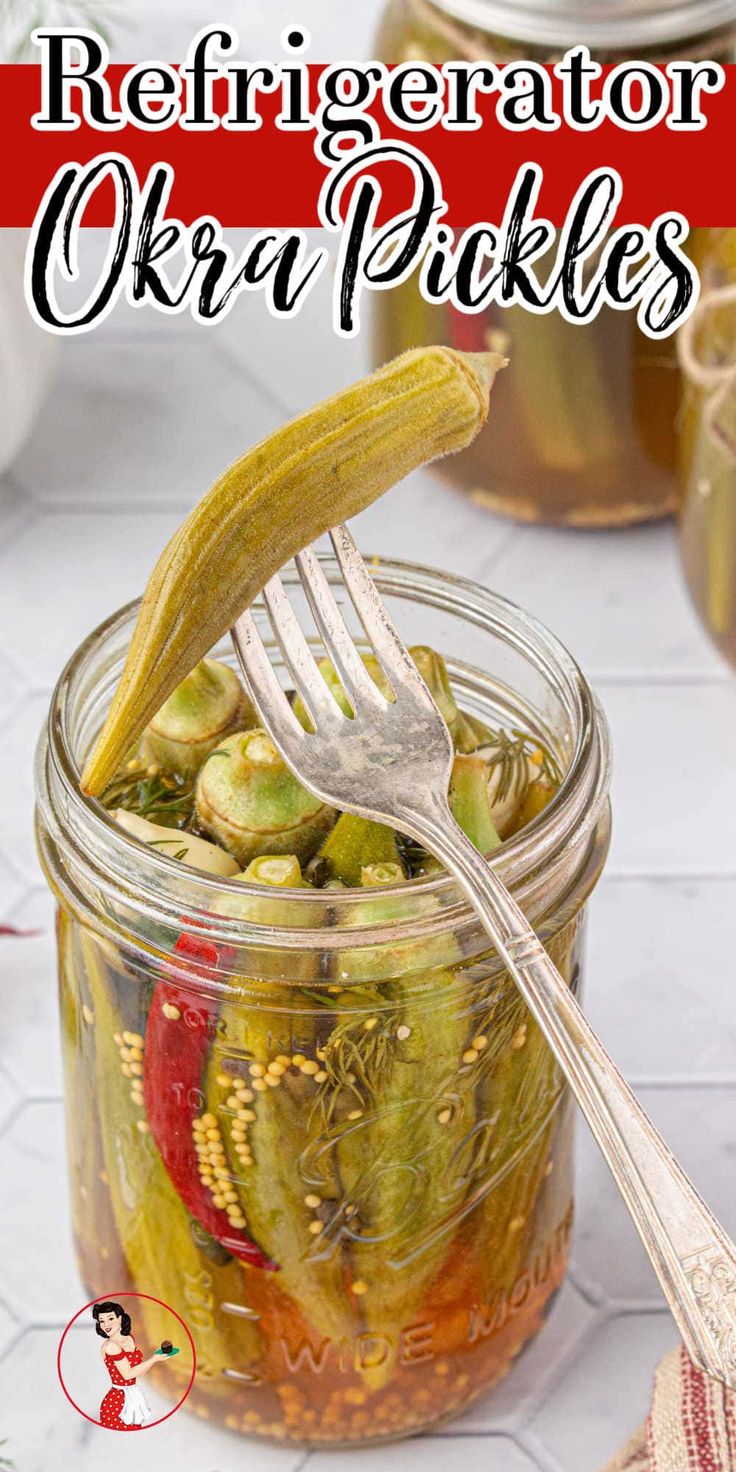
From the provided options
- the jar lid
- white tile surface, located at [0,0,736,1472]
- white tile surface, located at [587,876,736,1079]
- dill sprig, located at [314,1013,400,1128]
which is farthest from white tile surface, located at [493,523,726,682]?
dill sprig, located at [314,1013,400,1128]

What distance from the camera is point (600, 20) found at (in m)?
0.91

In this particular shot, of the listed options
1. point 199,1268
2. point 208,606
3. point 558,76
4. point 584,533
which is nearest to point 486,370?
point 208,606

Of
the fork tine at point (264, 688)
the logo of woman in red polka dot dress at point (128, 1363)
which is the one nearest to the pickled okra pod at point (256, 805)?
the fork tine at point (264, 688)

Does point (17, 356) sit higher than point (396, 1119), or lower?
A: higher

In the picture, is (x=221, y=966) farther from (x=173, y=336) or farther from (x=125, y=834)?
(x=173, y=336)

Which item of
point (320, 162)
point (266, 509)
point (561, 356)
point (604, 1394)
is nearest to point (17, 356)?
point (320, 162)

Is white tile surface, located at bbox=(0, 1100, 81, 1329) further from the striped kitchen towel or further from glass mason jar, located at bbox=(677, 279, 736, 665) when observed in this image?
glass mason jar, located at bbox=(677, 279, 736, 665)

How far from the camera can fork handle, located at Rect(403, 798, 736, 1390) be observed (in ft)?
1.57

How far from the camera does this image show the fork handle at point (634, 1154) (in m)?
0.48

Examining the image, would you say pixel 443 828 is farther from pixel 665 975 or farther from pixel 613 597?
pixel 613 597

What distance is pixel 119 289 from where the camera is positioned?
1251mm

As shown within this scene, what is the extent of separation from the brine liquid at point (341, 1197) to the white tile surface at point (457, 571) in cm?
4

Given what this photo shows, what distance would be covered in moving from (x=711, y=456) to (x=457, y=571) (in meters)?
0.21

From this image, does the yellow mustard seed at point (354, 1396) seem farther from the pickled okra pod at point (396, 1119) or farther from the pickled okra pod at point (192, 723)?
the pickled okra pod at point (192, 723)
